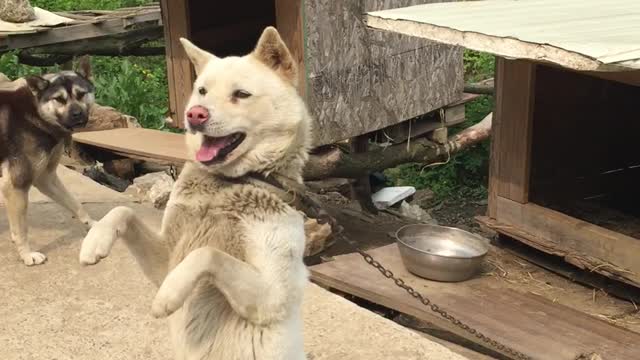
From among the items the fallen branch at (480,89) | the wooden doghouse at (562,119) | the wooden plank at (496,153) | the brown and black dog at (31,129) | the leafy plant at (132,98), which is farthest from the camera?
the leafy plant at (132,98)

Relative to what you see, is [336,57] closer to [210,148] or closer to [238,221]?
[210,148]

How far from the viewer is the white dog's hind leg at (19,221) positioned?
17.8 feet

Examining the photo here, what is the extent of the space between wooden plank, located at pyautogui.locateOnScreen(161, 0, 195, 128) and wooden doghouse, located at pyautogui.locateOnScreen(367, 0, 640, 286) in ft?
7.15

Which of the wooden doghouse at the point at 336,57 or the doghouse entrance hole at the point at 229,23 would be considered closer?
the wooden doghouse at the point at 336,57

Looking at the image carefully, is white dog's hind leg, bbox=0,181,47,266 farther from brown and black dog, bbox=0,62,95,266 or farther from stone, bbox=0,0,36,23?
stone, bbox=0,0,36,23

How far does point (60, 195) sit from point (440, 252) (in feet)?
9.62

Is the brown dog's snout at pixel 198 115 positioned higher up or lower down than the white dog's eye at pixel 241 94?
lower down

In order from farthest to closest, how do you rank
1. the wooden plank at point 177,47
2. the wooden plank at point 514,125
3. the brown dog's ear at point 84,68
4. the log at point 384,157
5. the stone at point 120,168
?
Answer: the stone at point 120,168, the log at point 384,157, the wooden plank at point 177,47, the brown dog's ear at point 84,68, the wooden plank at point 514,125

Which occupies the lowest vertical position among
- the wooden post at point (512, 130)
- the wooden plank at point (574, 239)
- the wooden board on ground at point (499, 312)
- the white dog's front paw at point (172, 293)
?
the wooden board on ground at point (499, 312)

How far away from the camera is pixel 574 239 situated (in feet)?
18.4

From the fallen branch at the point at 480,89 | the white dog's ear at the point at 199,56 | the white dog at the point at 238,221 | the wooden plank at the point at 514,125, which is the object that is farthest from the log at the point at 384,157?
the white dog at the point at 238,221

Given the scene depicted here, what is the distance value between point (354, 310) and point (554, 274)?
1977mm

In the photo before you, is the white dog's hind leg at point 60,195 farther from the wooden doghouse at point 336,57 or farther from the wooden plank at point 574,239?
the wooden plank at point 574,239

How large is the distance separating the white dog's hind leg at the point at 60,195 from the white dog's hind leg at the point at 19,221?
39 cm
